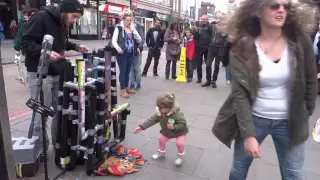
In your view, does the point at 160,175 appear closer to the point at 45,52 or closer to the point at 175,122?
the point at 175,122

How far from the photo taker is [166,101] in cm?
296

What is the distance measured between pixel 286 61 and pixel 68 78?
6.40 feet

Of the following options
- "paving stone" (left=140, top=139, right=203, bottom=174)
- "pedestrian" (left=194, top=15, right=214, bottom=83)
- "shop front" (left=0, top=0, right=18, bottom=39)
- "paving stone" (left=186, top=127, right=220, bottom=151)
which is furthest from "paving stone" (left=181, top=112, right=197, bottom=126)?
"shop front" (left=0, top=0, right=18, bottom=39)

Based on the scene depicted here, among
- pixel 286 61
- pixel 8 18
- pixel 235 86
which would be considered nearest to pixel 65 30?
pixel 235 86

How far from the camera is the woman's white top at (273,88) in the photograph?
175 centimetres

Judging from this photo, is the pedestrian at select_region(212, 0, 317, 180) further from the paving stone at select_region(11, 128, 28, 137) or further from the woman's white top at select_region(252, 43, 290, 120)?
the paving stone at select_region(11, 128, 28, 137)

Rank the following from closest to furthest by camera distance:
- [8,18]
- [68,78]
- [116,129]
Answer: [68,78], [116,129], [8,18]

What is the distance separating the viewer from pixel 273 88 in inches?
70.3

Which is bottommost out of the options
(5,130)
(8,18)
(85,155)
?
(85,155)

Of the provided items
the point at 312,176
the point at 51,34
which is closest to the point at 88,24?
the point at 51,34

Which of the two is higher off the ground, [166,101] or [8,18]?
[8,18]

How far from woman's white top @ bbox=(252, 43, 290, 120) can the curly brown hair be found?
0.50ft

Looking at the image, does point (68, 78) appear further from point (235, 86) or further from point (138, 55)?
point (138, 55)

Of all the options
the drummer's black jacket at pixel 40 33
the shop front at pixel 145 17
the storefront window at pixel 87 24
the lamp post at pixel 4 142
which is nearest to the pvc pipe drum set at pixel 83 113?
the drummer's black jacket at pixel 40 33
